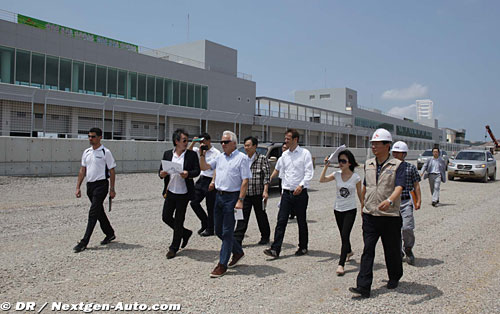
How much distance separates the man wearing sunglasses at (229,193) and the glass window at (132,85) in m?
29.6

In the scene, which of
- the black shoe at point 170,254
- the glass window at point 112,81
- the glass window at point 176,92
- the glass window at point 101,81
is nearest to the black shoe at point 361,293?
the black shoe at point 170,254

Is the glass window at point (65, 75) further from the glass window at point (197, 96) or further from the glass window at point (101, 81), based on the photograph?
the glass window at point (197, 96)

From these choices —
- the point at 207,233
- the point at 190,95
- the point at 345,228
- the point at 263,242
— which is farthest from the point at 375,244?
the point at 190,95

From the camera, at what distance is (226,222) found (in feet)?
16.0

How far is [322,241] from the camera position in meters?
6.65

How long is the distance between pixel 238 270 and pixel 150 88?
104 ft

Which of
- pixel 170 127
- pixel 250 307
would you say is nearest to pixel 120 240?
pixel 250 307

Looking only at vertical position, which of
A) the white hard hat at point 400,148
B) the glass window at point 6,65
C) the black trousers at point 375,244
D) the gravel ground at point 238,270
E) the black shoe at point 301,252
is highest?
the glass window at point 6,65

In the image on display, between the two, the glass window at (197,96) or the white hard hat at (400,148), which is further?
the glass window at (197,96)

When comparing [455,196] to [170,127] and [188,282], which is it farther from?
[170,127]

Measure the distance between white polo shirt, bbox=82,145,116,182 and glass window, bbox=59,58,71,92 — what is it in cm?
2503

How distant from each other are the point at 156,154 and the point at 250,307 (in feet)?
58.0

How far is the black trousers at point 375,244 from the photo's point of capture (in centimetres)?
413

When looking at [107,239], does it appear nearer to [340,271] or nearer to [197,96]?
[340,271]
